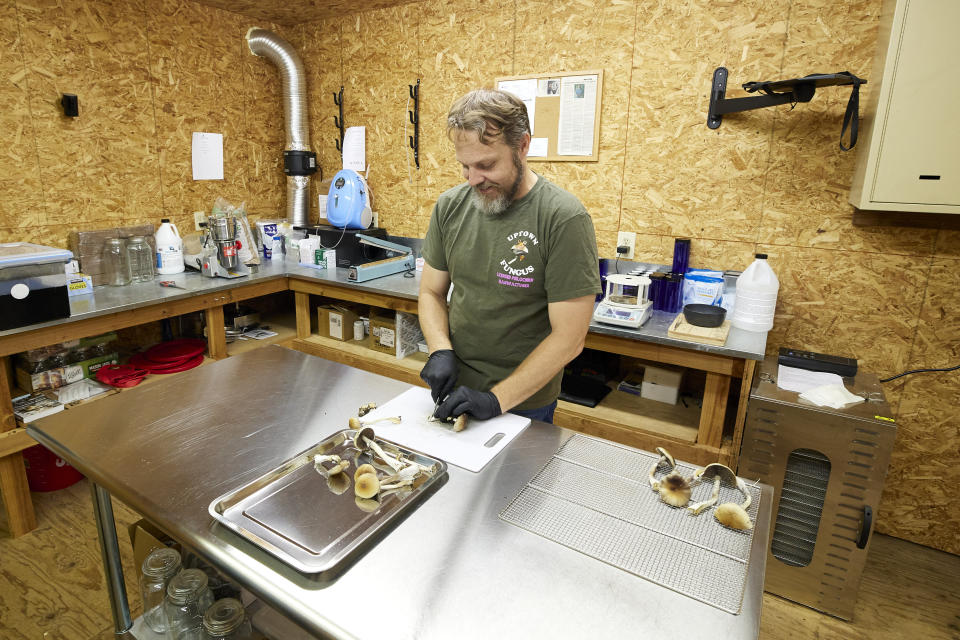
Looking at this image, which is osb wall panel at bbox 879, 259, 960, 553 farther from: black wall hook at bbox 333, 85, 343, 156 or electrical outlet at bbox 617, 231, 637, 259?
black wall hook at bbox 333, 85, 343, 156

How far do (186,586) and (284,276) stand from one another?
2034 mm

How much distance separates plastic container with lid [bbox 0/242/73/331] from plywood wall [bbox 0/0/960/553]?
2.37 feet

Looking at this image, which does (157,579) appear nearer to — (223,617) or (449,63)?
(223,617)

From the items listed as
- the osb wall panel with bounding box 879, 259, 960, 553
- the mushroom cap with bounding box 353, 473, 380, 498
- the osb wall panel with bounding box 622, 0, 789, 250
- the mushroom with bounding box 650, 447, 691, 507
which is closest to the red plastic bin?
the mushroom cap with bounding box 353, 473, 380, 498

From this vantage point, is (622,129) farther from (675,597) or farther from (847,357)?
(675,597)

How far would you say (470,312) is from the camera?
164cm

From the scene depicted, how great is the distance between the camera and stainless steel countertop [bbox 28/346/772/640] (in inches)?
31.4

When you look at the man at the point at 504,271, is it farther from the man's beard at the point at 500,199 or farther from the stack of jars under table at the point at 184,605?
the stack of jars under table at the point at 184,605

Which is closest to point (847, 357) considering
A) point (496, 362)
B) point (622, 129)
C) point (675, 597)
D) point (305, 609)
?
point (622, 129)

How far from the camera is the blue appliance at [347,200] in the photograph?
3.26m

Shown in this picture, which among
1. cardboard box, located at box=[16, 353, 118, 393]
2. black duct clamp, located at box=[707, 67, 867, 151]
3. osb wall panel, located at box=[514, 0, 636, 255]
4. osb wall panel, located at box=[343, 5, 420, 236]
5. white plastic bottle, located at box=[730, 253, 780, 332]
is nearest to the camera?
black duct clamp, located at box=[707, 67, 867, 151]

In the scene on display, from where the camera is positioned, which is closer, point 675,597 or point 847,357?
point 675,597

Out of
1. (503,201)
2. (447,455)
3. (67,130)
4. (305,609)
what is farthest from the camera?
(67,130)

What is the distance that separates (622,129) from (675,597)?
2.37m
